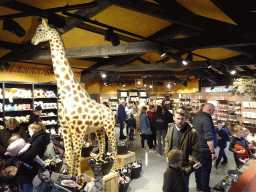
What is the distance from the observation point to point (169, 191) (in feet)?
8.20

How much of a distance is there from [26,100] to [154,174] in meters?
4.87

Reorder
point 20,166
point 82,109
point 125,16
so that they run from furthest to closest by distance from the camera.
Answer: point 125,16, point 20,166, point 82,109

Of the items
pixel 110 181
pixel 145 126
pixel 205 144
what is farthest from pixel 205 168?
pixel 145 126

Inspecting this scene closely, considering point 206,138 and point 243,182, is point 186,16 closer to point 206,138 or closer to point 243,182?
point 206,138

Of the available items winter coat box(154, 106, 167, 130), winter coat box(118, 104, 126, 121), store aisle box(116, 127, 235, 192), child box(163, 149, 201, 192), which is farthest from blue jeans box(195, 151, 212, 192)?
winter coat box(118, 104, 126, 121)

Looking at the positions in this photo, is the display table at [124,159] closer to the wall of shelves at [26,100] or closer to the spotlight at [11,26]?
the spotlight at [11,26]

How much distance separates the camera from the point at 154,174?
470cm

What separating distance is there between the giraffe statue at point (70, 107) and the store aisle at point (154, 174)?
1711 mm

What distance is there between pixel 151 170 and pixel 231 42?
331 cm

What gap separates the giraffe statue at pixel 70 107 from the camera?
9.04ft

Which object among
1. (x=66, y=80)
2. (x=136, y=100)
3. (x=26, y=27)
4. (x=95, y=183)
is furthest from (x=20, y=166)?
(x=136, y=100)

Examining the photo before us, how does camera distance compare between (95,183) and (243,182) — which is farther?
(95,183)

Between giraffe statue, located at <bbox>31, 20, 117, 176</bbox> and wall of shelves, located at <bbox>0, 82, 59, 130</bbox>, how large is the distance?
3.91m

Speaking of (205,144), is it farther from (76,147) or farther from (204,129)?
(76,147)
